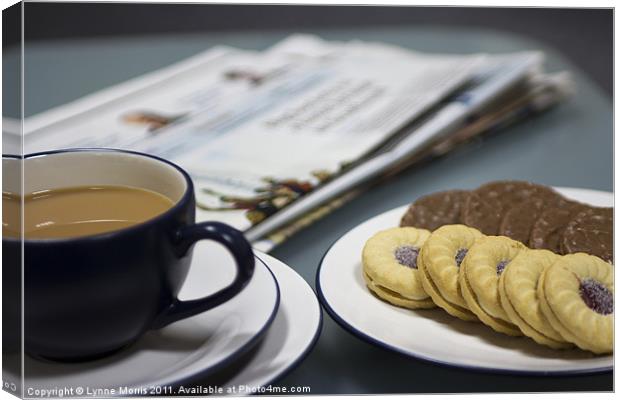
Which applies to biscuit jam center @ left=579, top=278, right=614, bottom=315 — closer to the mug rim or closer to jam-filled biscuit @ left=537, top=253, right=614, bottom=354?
jam-filled biscuit @ left=537, top=253, right=614, bottom=354

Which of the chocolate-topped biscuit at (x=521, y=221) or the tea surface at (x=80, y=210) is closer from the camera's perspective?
the tea surface at (x=80, y=210)

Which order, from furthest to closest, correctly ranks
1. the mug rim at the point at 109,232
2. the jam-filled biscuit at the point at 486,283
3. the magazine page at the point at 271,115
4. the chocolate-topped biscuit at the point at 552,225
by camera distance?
the magazine page at the point at 271,115 < the chocolate-topped biscuit at the point at 552,225 < the jam-filled biscuit at the point at 486,283 < the mug rim at the point at 109,232

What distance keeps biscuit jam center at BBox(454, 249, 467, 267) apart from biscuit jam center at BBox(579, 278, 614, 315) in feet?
0.35

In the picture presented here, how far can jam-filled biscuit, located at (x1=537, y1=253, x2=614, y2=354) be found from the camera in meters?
0.75

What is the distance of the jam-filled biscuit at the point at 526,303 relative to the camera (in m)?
0.76

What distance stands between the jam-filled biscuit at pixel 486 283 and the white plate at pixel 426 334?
22 mm

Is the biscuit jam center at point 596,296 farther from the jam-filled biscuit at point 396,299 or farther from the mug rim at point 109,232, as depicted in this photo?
the mug rim at point 109,232

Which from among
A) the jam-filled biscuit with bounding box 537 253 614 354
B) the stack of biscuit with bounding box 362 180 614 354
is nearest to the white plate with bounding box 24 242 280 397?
the stack of biscuit with bounding box 362 180 614 354

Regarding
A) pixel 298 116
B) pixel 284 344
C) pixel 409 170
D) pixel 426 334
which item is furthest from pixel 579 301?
pixel 298 116

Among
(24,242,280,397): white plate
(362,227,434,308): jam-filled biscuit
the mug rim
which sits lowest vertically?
(24,242,280,397): white plate

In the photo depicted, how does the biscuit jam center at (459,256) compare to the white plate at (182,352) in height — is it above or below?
above

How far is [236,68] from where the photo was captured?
3.79 ft

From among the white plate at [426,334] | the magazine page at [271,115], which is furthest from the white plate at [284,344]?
Result: the magazine page at [271,115]

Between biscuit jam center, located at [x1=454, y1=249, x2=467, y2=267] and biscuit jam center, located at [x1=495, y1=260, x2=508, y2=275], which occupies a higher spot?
biscuit jam center, located at [x1=495, y1=260, x2=508, y2=275]
